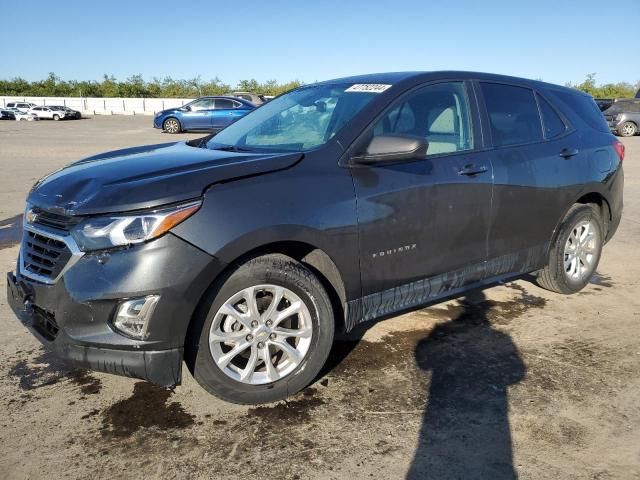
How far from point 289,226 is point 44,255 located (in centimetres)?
125

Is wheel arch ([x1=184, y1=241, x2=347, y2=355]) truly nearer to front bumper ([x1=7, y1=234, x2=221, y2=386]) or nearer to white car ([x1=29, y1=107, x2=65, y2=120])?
front bumper ([x1=7, y1=234, x2=221, y2=386])

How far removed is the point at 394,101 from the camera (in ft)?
11.4

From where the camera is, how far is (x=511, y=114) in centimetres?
415

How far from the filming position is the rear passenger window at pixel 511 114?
3.99 m

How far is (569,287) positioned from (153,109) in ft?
178

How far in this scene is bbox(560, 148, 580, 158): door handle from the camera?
14.2 ft

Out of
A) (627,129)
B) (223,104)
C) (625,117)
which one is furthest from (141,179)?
(627,129)

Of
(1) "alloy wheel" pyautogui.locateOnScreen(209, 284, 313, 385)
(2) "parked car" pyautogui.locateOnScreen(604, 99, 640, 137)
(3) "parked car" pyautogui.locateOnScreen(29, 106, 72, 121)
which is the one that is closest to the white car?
(3) "parked car" pyautogui.locateOnScreen(29, 106, 72, 121)

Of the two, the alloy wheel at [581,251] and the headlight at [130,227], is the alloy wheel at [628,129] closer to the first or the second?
the alloy wheel at [581,251]

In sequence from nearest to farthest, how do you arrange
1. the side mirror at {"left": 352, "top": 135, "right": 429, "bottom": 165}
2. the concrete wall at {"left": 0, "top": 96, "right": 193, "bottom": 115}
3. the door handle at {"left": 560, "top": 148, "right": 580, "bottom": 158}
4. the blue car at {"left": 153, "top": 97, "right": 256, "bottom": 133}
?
the side mirror at {"left": 352, "top": 135, "right": 429, "bottom": 165}, the door handle at {"left": 560, "top": 148, "right": 580, "bottom": 158}, the blue car at {"left": 153, "top": 97, "right": 256, "bottom": 133}, the concrete wall at {"left": 0, "top": 96, "right": 193, "bottom": 115}

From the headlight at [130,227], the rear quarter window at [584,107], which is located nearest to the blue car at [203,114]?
the rear quarter window at [584,107]

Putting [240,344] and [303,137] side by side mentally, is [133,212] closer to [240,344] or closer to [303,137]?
[240,344]

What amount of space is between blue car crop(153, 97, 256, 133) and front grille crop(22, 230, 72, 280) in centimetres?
2107

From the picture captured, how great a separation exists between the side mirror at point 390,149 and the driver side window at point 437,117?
0.32 metres
